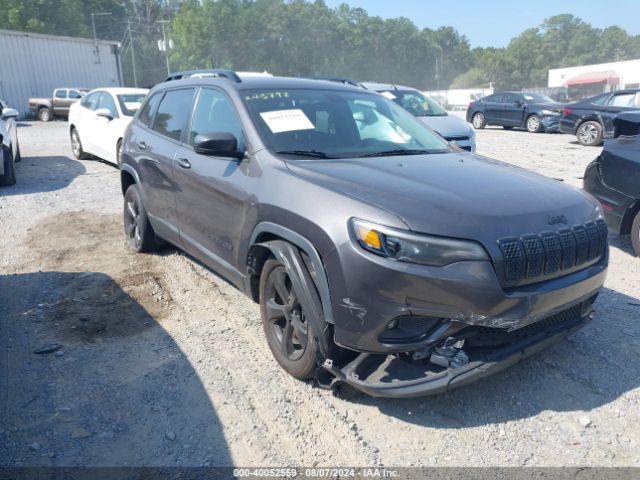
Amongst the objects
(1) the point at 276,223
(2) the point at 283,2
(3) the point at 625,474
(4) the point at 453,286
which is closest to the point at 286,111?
(1) the point at 276,223

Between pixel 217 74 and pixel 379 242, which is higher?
pixel 217 74

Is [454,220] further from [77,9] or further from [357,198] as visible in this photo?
[77,9]

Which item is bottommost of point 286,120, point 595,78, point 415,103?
point 595,78

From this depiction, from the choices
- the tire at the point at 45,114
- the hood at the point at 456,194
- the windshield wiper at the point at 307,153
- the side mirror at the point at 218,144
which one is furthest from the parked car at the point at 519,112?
the tire at the point at 45,114

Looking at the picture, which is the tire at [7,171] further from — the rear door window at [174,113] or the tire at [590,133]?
the tire at [590,133]

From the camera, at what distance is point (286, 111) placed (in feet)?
12.4

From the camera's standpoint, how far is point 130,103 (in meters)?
10.4

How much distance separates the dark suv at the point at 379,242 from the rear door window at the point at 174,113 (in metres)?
0.44

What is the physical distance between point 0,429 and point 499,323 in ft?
8.75

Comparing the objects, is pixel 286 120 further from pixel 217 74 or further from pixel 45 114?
pixel 45 114

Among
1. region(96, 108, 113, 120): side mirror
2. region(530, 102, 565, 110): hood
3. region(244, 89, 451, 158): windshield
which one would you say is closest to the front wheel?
region(530, 102, 565, 110): hood

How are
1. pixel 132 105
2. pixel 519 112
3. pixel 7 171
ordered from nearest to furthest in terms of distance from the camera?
1. pixel 7 171
2. pixel 132 105
3. pixel 519 112

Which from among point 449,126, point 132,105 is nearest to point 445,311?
point 449,126

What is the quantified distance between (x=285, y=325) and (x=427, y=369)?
3.22 ft
